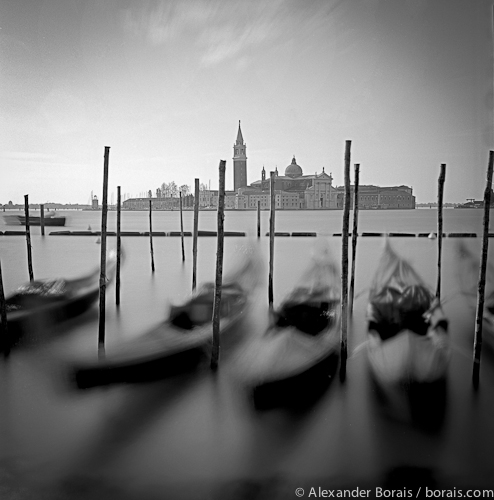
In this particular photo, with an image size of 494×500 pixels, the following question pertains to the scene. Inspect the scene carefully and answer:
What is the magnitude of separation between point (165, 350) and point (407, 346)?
172cm

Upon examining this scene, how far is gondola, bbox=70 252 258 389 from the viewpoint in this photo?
3.06m

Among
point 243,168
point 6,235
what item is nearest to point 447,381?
point 6,235

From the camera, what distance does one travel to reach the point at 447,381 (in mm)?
3023

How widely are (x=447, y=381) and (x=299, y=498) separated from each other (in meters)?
1.54

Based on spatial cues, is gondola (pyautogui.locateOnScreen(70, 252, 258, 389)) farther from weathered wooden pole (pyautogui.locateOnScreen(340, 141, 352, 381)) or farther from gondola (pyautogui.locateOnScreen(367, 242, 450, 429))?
gondola (pyautogui.locateOnScreen(367, 242, 450, 429))

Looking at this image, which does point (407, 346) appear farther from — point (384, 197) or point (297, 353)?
point (384, 197)

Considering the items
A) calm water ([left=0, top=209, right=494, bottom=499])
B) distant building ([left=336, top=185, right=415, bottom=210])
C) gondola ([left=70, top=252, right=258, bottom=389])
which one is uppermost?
distant building ([left=336, top=185, right=415, bottom=210])

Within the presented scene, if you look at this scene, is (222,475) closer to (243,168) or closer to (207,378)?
(207,378)

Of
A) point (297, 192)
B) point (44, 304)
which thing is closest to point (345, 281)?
point (44, 304)

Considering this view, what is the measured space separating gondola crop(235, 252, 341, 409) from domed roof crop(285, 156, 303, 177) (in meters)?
60.1

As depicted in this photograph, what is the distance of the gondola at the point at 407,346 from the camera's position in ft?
8.86

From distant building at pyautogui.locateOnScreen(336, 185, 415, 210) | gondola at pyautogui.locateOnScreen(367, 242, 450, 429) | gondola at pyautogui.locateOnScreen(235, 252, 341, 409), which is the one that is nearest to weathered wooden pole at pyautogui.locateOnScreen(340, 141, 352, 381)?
gondola at pyautogui.locateOnScreen(235, 252, 341, 409)

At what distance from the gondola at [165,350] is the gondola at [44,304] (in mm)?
823

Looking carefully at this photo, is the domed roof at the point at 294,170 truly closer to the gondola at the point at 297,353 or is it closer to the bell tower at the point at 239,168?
the bell tower at the point at 239,168
